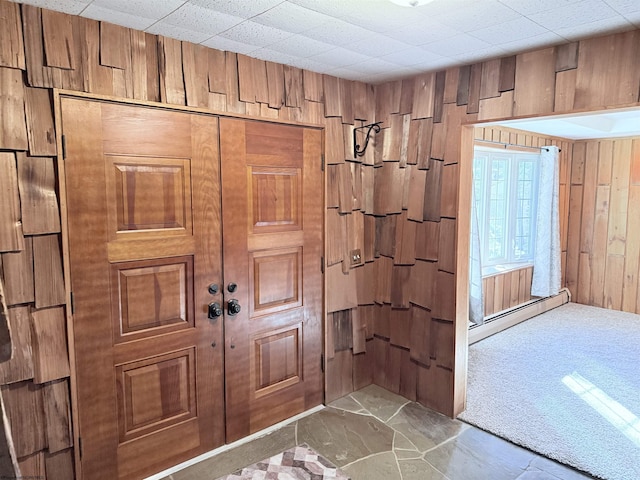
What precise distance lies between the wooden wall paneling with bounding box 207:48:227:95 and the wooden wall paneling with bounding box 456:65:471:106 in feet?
4.97

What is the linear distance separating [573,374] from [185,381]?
329 centimetres

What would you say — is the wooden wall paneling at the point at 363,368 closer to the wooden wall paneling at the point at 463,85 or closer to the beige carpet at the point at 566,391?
the beige carpet at the point at 566,391

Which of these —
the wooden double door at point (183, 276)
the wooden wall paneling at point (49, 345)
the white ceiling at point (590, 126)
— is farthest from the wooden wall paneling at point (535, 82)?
the wooden wall paneling at point (49, 345)

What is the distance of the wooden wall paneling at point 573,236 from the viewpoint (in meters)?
6.14

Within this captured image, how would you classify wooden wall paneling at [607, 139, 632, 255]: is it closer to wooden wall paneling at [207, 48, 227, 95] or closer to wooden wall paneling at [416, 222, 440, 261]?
wooden wall paneling at [416, 222, 440, 261]

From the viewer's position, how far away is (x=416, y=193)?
127 inches

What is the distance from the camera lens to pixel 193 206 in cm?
250

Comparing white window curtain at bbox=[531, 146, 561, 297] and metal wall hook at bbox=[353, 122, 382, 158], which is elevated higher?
metal wall hook at bbox=[353, 122, 382, 158]

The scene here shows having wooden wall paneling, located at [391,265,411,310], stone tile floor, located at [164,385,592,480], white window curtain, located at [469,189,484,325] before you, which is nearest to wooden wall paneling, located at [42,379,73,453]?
stone tile floor, located at [164,385,592,480]

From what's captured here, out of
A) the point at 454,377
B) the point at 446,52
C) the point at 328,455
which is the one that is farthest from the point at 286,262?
the point at 446,52

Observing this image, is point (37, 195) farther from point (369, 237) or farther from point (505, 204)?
point (505, 204)

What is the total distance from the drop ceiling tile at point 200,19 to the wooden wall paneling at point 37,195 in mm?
880

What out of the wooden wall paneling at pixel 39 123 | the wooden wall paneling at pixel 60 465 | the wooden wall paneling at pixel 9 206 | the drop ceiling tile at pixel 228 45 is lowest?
the wooden wall paneling at pixel 60 465

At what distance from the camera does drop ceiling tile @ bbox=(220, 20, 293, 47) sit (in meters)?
2.18
